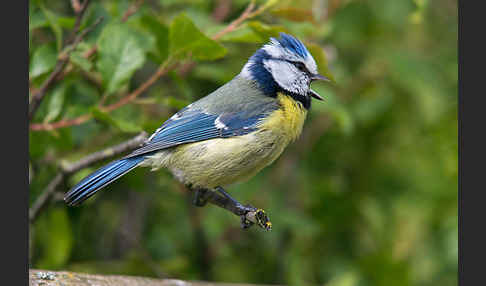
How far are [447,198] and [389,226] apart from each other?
0.31 meters

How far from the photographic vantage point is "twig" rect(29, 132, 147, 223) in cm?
191

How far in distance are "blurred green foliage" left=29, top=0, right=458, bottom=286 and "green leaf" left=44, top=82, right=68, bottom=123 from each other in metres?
0.22

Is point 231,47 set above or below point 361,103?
above

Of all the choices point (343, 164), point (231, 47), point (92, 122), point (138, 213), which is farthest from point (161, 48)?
point (343, 164)

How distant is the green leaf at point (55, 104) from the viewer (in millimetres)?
2099

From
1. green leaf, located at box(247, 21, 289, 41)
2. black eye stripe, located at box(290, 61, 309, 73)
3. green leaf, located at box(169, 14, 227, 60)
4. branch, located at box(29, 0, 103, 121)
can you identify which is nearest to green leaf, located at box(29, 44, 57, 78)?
branch, located at box(29, 0, 103, 121)

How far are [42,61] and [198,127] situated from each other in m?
0.59

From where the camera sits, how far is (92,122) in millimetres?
2377

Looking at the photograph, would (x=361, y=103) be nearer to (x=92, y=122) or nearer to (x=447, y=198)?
(x=447, y=198)

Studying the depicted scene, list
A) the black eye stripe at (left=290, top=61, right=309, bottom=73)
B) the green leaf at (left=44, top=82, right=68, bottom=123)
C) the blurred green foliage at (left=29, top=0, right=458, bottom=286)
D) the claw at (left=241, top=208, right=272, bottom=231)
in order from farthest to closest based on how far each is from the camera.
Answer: the blurred green foliage at (left=29, top=0, right=458, bottom=286) → the green leaf at (left=44, top=82, right=68, bottom=123) → the black eye stripe at (left=290, top=61, right=309, bottom=73) → the claw at (left=241, top=208, right=272, bottom=231)

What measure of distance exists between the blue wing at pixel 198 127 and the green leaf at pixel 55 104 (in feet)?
1.26

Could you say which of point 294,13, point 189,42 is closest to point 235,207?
point 189,42

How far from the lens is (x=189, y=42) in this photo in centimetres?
196

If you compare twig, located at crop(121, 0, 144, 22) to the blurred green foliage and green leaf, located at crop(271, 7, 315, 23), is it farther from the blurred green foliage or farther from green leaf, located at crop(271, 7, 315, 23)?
green leaf, located at crop(271, 7, 315, 23)
